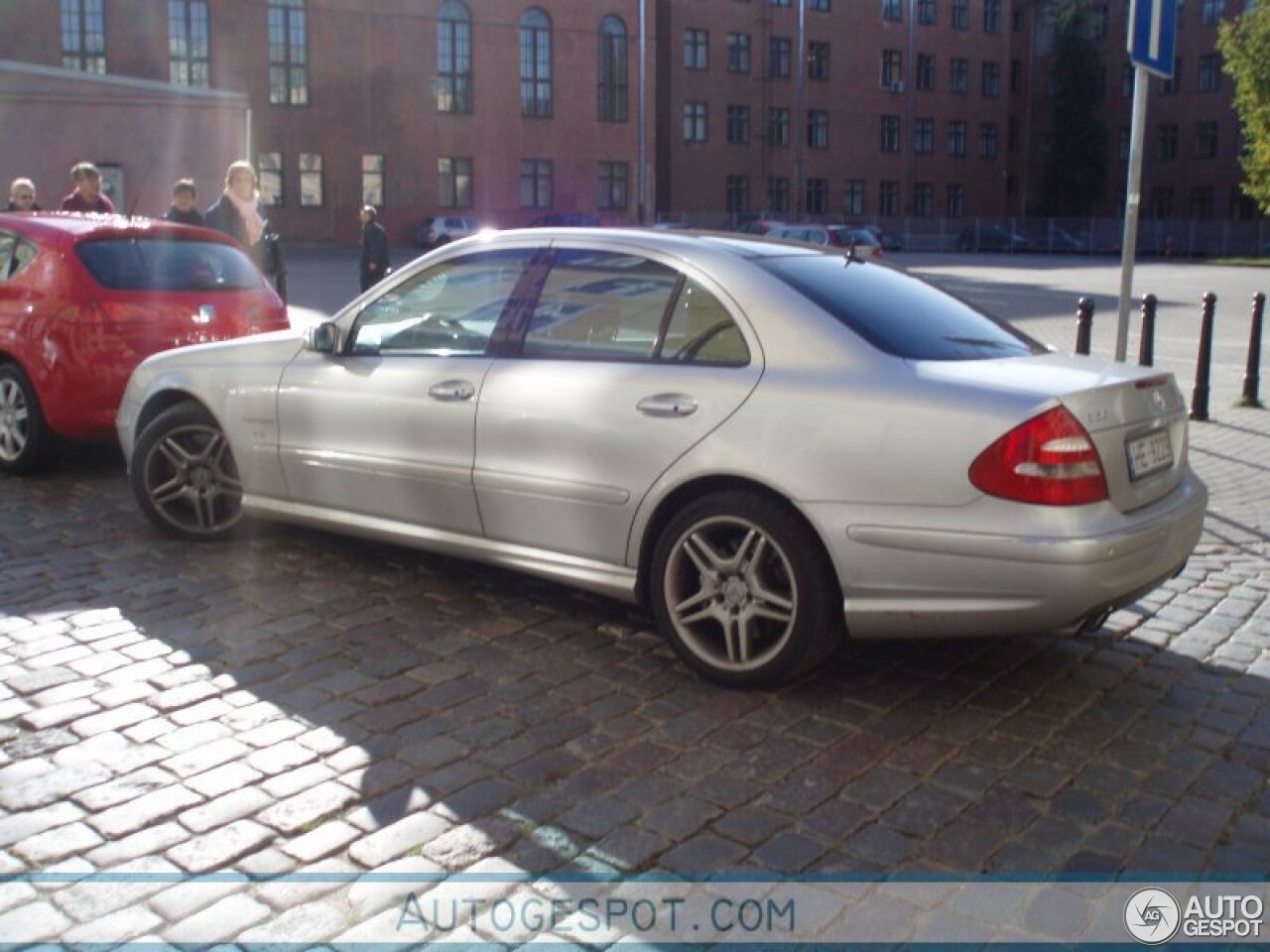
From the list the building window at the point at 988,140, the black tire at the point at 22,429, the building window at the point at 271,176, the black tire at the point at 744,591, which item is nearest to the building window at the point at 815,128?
the building window at the point at 988,140

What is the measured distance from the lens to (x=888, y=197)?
73.2 m

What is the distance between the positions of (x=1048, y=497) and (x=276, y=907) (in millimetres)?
2536

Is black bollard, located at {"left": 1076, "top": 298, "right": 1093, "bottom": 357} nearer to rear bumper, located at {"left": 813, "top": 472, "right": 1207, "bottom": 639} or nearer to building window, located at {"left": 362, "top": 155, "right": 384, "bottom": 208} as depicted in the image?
rear bumper, located at {"left": 813, "top": 472, "right": 1207, "bottom": 639}

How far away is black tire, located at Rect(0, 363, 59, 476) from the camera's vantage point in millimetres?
8180

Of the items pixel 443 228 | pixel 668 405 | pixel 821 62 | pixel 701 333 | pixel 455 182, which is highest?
pixel 821 62

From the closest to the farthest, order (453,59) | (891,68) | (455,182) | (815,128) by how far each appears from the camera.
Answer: (453,59) → (455,182) → (815,128) → (891,68)

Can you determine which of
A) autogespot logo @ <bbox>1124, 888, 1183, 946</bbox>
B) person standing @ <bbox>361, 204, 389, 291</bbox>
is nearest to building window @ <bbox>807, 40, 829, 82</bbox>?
person standing @ <bbox>361, 204, 389, 291</bbox>

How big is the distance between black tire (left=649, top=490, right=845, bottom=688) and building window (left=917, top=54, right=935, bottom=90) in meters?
73.1

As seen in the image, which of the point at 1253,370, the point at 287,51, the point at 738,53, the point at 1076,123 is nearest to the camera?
the point at 1253,370

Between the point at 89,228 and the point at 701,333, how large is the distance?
17.1ft

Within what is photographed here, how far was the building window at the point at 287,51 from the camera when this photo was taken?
54562 millimetres

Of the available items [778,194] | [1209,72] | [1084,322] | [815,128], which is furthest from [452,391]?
[1209,72]

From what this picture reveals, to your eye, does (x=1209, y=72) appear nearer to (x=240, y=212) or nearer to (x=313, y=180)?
(x=313, y=180)

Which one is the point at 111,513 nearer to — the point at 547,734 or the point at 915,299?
the point at 547,734
